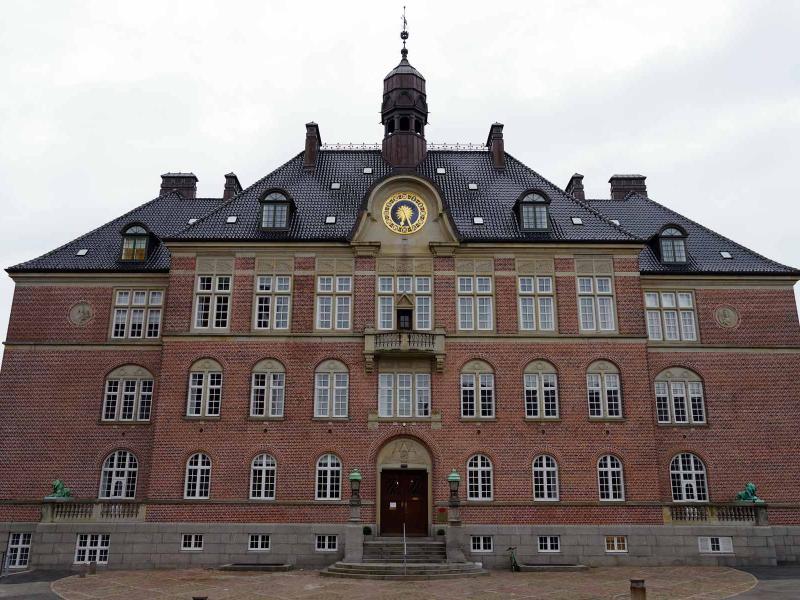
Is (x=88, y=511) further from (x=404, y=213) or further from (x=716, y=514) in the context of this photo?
(x=716, y=514)

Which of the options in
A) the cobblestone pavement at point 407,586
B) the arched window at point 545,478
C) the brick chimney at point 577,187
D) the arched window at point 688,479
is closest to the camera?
the cobblestone pavement at point 407,586

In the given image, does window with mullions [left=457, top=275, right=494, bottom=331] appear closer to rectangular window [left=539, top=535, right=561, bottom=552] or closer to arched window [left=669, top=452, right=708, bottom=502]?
rectangular window [left=539, top=535, right=561, bottom=552]

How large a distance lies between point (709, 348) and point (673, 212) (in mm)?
8853

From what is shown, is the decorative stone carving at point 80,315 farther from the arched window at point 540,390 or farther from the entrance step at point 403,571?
the arched window at point 540,390

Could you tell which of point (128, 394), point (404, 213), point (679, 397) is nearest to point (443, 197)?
point (404, 213)

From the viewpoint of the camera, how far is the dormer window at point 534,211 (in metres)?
32.6

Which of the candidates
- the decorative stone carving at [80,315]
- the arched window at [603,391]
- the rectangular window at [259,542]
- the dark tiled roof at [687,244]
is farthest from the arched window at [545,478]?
the decorative stone carving at [80,315]

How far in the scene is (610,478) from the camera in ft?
95.5

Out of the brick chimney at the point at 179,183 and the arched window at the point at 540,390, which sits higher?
the brick chimney at the point at 179,183

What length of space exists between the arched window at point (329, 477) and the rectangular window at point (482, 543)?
602 centimetres

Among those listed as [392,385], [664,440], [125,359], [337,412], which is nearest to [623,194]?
[664,440]

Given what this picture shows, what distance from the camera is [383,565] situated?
82.1 ft

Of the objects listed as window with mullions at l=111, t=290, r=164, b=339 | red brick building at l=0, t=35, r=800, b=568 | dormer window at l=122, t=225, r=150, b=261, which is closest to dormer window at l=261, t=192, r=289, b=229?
red brick building at l=0, t=35, r=800, b=568

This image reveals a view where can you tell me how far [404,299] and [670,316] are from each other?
13.2 meters
